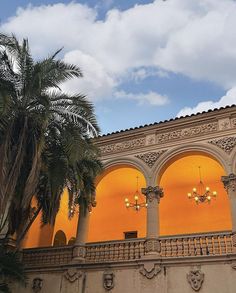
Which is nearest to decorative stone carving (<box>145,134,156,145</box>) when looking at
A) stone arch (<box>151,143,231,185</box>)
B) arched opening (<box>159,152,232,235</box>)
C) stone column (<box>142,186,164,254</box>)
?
stone arch (<box>151,143,231,185</box>)

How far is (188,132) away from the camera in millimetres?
14906

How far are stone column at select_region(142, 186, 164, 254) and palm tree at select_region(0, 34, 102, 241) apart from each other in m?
2.77

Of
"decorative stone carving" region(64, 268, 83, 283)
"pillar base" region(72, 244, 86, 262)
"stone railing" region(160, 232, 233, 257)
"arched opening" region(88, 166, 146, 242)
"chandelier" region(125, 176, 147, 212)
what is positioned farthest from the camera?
"arched opening" region(88, 166, 146, 242)


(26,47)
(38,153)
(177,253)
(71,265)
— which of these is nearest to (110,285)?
(71,265)

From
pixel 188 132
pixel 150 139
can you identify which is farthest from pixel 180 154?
pixel 150 139

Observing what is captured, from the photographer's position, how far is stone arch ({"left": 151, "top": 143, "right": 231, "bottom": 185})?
14.0 metres

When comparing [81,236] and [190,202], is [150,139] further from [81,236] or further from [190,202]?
[81,236]

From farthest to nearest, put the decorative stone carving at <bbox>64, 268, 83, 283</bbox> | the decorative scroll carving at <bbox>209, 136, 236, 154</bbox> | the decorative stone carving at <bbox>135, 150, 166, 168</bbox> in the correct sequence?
the decorative stone carving at <bbox>135, 150, 166, 168</bbox>
the decorative scroll carving at <bbox>209, 136, 236, 154</bbox>
the decorative stone carving at <bbox>64, 268, 83, 283</bbox>

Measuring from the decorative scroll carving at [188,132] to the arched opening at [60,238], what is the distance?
7389 millimetres

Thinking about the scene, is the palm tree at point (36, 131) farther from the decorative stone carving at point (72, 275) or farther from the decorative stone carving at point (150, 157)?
the decorative stone carving at point (150, 157)

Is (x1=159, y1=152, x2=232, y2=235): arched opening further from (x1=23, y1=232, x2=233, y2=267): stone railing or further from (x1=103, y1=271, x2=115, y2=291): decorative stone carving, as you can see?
(x1=103, y1=271, x2=115, y2=291): decorative stone carving

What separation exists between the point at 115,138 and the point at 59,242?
637cm

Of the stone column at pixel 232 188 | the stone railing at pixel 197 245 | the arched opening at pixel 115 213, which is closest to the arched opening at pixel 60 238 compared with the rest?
the arched opening at pixel 115 213

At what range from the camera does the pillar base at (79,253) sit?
45.9 feet
